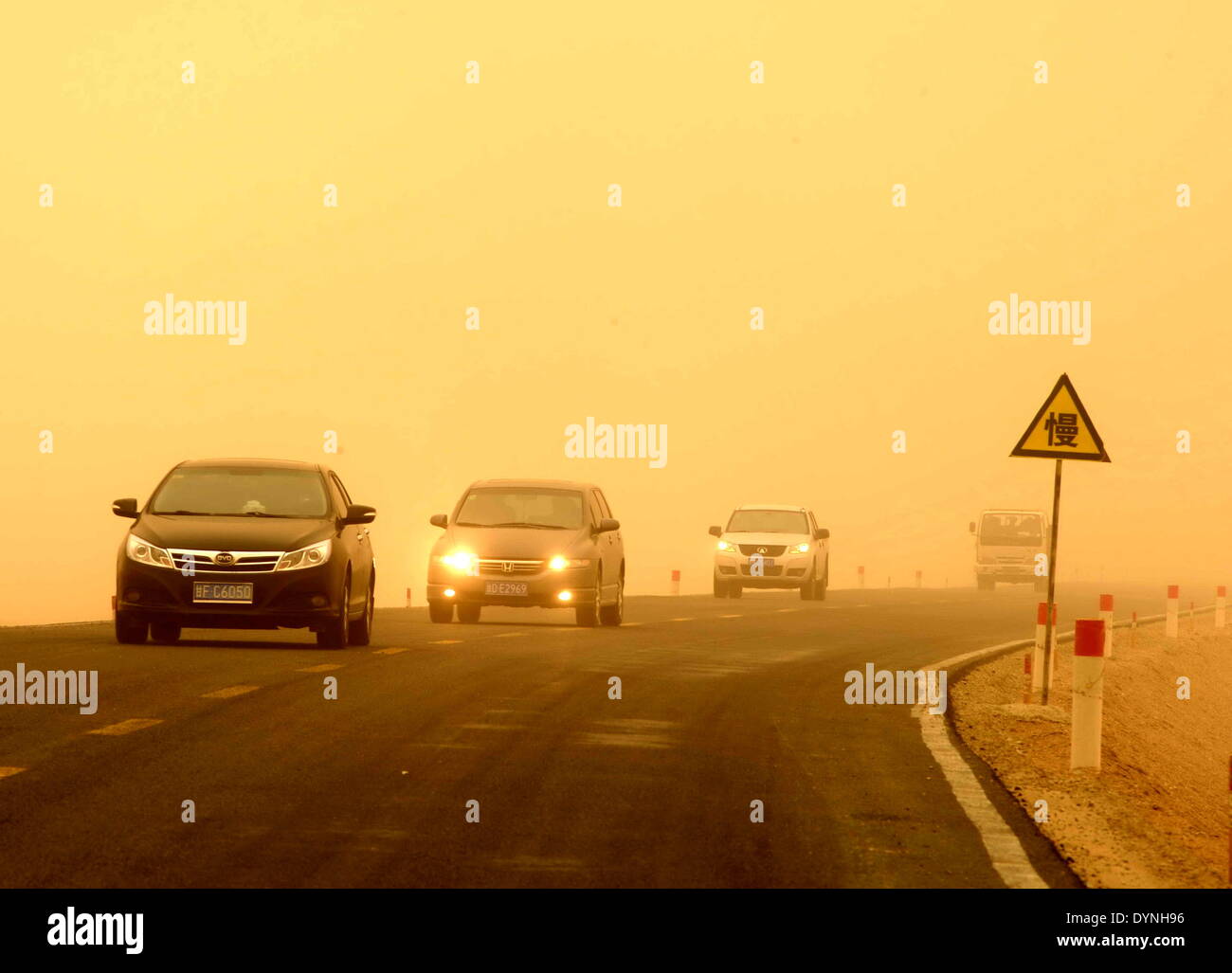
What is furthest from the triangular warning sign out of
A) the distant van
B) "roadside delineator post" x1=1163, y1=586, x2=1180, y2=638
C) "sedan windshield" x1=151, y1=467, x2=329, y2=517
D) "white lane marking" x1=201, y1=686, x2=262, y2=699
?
the distant van

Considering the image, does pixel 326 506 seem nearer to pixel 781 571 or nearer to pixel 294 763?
pixel 294 763

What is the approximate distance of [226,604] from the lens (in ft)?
60.7

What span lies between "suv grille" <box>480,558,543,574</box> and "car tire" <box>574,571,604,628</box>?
88cm

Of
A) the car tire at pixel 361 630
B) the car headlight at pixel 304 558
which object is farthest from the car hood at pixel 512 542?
the car headlight at pixel 304 558

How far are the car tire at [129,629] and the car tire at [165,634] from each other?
1.84 feet

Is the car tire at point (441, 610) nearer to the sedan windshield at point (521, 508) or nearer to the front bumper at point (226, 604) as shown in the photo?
the sedan windshield at point (521, 508)

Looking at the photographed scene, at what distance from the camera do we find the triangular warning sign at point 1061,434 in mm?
16141

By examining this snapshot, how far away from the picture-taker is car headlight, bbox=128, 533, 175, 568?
18531mm

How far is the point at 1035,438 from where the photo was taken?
53.2 ft

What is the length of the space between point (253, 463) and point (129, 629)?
2.21 m

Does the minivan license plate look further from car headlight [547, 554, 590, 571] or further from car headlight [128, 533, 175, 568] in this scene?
car headlight [128, 533, 175, 568]

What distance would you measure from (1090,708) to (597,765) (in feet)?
10.8

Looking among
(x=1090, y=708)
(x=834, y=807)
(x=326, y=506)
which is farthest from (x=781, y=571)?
(x=834, y=807)

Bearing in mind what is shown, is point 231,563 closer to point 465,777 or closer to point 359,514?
point 359,514
